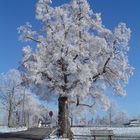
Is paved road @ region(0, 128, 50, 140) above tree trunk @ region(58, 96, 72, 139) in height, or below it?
below

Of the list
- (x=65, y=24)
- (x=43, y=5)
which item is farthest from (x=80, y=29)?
(x=43, y=5)

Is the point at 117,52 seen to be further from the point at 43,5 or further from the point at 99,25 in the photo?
the point at 43,5

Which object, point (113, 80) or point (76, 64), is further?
point (113, 80)

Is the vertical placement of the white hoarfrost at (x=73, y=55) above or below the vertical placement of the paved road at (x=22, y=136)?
above

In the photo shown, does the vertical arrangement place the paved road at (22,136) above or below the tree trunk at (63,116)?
below

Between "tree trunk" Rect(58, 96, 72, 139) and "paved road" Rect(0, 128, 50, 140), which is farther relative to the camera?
"tree trunk" Rect(58, 96, 72, 139)

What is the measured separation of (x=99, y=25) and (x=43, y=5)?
5945 millimetres

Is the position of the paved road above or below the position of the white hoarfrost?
below

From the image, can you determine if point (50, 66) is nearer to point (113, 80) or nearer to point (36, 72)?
point (36, 72)

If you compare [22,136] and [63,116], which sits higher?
[63,116]

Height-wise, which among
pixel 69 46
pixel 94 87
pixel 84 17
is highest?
pixel 84 17

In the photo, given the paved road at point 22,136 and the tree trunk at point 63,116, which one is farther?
the tree trunk at point 63,116

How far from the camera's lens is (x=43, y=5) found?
155ft

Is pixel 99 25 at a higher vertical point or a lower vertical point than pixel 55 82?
higher
